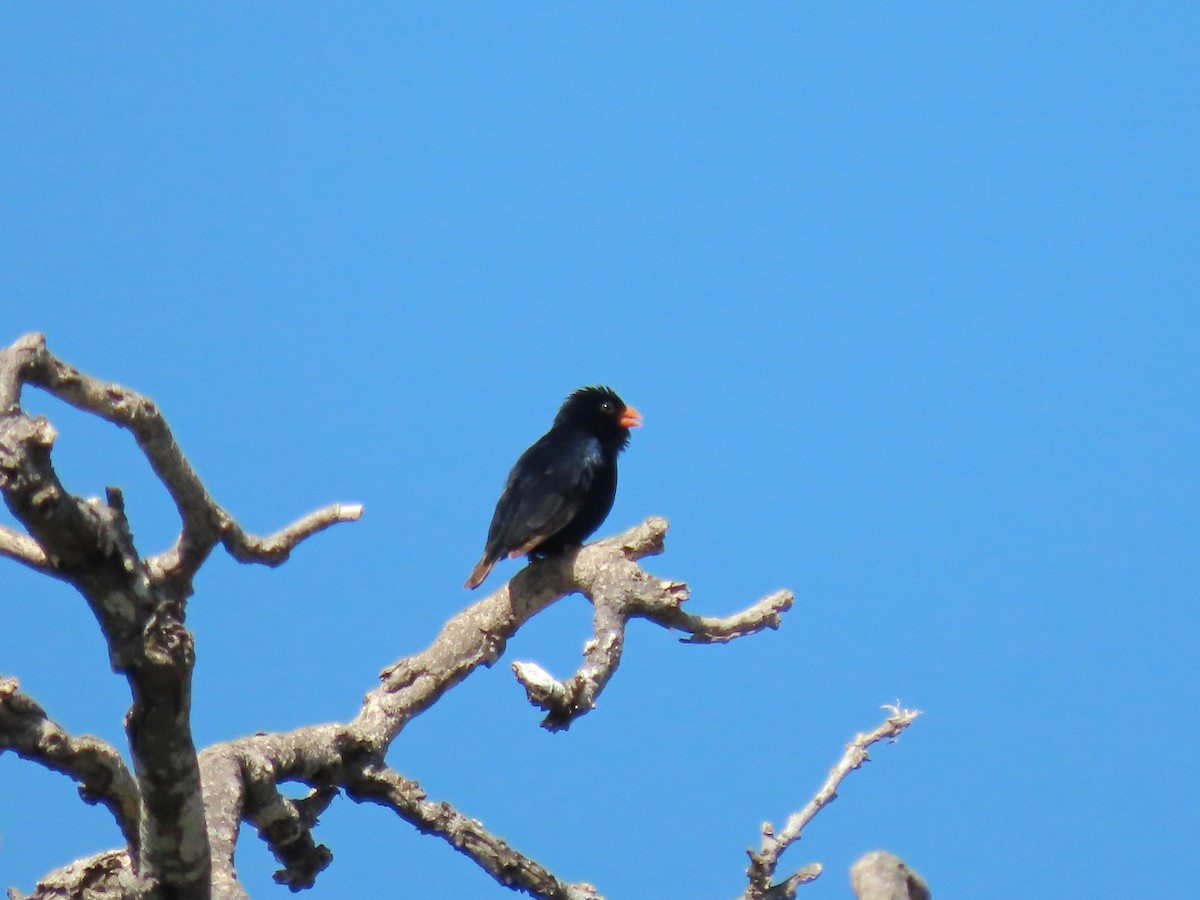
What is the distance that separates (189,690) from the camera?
279 cm

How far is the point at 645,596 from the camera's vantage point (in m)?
5.71

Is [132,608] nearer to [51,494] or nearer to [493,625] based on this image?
[51,494]

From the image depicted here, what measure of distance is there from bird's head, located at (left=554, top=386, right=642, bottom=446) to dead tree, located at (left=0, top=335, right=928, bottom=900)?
2495 mm

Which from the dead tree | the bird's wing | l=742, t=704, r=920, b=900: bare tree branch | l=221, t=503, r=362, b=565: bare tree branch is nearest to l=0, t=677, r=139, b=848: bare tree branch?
the dead tree

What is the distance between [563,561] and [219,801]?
2.30 m

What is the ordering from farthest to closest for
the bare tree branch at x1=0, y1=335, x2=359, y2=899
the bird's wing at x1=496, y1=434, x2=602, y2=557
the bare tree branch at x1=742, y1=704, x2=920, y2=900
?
A: 1. the bird's wing at x1=496, y1=434, x2=602, y2=557
2. the bare tree branch at x1=742, y1=704, x2=920, y2=900
3. the bare tree branch at x1=0, y1=335, x2=359, y2=899

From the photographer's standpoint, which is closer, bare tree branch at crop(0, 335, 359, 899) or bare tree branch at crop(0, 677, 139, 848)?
bare tree branch at crop(0, 335, 359, 899)

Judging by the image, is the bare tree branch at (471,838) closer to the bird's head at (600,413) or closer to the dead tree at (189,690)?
the dead tree at (189,690)

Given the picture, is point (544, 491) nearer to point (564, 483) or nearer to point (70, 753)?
point (564, 483)

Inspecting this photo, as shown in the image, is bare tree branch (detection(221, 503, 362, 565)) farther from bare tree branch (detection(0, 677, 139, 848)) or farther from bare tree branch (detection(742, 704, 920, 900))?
bare tree branch (detection(742, 704, 920, 900))

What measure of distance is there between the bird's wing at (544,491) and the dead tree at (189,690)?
0.84 metres

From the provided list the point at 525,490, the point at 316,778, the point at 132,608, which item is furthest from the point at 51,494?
the point at 525,490

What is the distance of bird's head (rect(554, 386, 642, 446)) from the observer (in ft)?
29.8

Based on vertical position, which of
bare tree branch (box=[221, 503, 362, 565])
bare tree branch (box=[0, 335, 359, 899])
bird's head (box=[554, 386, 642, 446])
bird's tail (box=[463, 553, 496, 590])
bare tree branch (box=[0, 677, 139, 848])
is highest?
bird's head (box=[554, 386, 642, 446])
